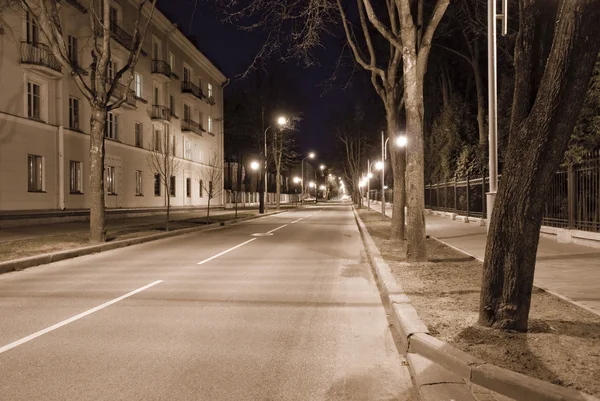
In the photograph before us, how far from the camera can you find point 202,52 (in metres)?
45.4

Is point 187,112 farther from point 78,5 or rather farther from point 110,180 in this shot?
point 78,5

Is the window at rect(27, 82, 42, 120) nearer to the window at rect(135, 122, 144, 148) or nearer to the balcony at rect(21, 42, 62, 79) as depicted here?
the balcony at rect(21, 42, 62, 79)

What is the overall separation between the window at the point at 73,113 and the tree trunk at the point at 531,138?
84.7ft

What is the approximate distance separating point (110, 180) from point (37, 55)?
30.6 ft

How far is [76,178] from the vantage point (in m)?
26.6

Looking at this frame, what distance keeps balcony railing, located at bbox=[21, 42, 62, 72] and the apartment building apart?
4cm

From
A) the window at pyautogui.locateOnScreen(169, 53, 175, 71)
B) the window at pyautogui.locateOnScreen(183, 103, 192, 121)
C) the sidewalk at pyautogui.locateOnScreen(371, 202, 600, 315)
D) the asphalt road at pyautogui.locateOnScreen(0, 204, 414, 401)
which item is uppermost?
the window at pyautogui.locateOnScreen(169, 53, 175, 71)

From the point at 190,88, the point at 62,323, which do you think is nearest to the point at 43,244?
the point at 62,323

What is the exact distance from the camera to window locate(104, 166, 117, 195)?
3001 centimetres

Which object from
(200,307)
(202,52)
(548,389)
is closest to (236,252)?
(200,307)

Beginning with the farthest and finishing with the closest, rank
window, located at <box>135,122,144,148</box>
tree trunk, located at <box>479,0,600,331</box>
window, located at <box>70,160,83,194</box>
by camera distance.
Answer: window, located at <box>135,122,144,148</box>, window, located at <box>70,160,83,194</box>, tree trunk, located at <box>479,0,600,331</box>

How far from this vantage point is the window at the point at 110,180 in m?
30.0

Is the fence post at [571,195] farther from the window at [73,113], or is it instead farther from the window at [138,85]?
the window at [138,85]

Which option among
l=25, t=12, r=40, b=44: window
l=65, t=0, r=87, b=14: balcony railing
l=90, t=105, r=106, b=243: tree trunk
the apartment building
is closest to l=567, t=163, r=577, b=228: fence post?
l=90, t=105, r=106, b=243: tree trunk
